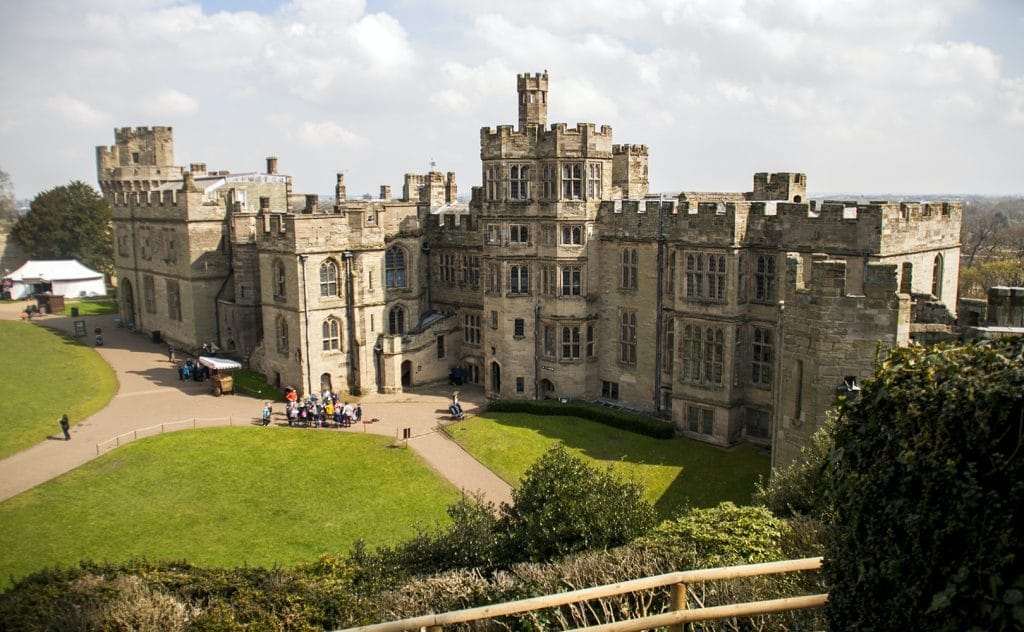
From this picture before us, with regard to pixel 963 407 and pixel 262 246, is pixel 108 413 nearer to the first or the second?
pixel 262 246

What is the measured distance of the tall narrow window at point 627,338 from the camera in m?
41.0

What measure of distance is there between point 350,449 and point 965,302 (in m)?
25.7

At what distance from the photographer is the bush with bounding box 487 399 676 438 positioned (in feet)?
124

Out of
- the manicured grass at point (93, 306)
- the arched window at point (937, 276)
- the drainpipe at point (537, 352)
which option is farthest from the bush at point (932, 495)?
the manicured grass at point (93, 306)

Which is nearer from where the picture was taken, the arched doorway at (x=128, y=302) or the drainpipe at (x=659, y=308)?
the drainpipe at (x=659, y=308)

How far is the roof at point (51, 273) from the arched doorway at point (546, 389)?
55.6 m

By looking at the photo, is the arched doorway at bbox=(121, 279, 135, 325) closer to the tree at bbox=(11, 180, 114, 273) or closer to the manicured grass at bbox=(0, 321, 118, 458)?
the manicured grass at bbox=(0, 321, 118, 458)

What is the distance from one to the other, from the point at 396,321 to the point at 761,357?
22046 millimetres

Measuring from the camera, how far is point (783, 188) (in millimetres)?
40031

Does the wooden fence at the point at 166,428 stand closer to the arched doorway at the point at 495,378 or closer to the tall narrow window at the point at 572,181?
the arched doorway at the point at 495,378

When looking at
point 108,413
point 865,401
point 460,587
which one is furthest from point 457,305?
point 865,401

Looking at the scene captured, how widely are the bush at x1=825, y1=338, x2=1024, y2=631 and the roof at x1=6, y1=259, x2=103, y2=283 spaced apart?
81.2 m

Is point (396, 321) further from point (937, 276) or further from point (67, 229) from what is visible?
point (67, 229)

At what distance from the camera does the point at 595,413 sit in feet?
131
